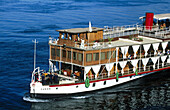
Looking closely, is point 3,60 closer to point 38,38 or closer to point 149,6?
point 38,38

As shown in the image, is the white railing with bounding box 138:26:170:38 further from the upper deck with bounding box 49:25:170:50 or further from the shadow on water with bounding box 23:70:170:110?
the shadow on water with bounding box 23:70:170:110

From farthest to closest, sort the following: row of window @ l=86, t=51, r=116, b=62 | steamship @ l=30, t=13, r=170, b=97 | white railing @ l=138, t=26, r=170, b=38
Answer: white railing @ l=138, t=26, r=170, b=38 < row of window @ l=86, t=51, r=116, b=62 < steamship @ l=30, t=13, r=170, b=97

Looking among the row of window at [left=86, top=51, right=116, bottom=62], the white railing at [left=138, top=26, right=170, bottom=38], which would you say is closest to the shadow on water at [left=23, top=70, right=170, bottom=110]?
the row of window at [left=86, top=51, right=116, bottom=62]

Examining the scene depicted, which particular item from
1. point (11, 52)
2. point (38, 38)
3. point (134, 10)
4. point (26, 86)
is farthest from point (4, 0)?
point (26, 86)

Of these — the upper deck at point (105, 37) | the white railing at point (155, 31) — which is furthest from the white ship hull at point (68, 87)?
the white railing at point (155, 31)

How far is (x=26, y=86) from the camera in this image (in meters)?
54.3

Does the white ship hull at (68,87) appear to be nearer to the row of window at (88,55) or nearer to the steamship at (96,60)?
the steamship at (96,60)

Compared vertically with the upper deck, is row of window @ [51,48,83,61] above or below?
below

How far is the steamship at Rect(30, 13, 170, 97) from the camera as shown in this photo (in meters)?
49.7

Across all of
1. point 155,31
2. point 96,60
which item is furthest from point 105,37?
point 155,31

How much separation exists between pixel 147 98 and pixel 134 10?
3477 inches

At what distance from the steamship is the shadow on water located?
1.02 metres

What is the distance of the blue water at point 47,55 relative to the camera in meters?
48.1

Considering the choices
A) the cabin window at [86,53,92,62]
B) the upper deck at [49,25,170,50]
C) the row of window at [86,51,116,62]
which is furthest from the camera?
the upper deck at [49,25,170,50]
